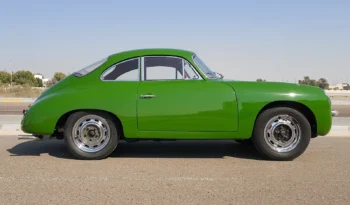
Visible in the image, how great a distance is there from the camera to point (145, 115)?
491 centimetres

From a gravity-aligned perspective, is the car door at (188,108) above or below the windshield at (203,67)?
below

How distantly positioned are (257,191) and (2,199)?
2444 mm

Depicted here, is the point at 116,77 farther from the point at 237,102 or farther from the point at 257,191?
the point at 257,191

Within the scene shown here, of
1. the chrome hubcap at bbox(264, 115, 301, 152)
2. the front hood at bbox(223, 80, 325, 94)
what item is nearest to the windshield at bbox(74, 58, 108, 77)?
the front hood at bbox(223, 80, 325, 94)

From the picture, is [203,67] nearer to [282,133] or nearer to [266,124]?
[266,124]

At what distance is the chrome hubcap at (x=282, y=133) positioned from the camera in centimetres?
497

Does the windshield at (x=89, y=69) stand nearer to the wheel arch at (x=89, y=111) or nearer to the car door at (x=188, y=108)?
the wheel arch at (x=89, y=111)

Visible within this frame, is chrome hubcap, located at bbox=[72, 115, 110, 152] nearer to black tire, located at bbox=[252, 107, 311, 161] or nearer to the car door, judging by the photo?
the car door

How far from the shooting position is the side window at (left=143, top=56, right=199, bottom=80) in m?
5.16

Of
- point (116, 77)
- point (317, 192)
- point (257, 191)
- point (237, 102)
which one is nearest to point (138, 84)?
point (116, 77)

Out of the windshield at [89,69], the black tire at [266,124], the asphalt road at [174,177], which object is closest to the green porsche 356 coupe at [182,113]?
the black tire at [266,124]

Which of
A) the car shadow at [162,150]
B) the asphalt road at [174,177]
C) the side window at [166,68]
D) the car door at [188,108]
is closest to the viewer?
the asphalt road at [174,177]

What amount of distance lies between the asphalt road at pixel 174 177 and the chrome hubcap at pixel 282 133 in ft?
0.86

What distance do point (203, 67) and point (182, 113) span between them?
86 centimetres
